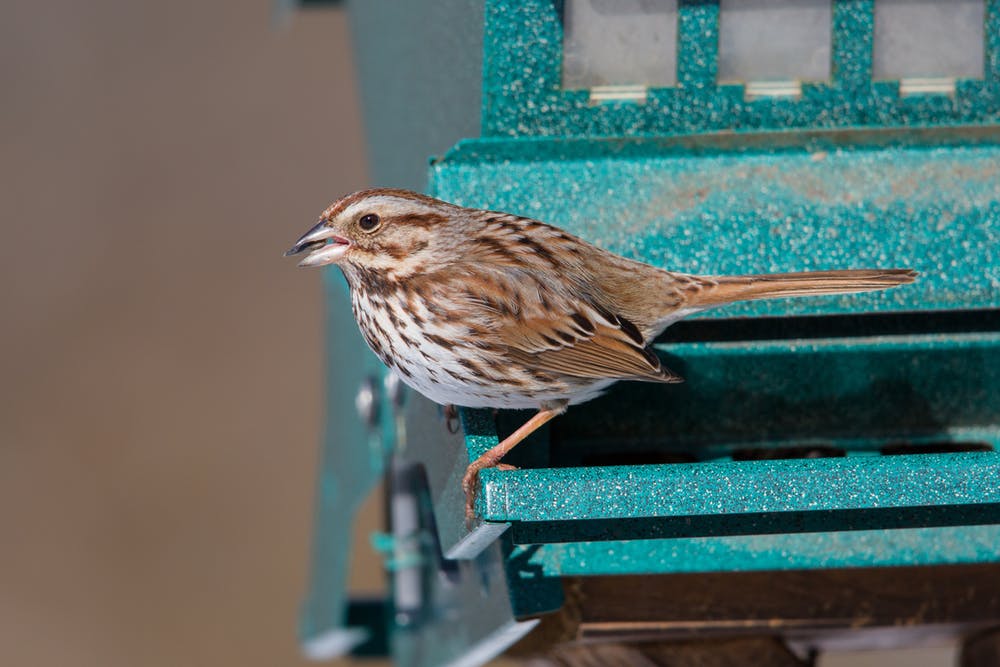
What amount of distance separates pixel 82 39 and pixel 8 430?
2.27 metres

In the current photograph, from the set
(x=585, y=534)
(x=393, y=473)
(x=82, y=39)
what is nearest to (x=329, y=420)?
(x=393, y=473)

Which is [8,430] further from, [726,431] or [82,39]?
[726,431]

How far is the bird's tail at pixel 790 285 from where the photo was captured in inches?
162

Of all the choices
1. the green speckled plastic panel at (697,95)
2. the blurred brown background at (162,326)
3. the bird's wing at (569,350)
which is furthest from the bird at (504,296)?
the blurred brown background at (162,326)

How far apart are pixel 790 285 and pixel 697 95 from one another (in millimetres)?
482

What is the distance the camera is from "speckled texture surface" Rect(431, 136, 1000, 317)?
4305 millimetres

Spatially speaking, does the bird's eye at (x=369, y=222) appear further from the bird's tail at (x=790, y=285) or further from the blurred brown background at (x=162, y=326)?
the blurred brown background at (x=162, y=326)

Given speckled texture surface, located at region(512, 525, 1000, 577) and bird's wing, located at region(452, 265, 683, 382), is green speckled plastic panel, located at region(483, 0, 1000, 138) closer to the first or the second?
bird's wing, located at region(452, 265, 683, 382)

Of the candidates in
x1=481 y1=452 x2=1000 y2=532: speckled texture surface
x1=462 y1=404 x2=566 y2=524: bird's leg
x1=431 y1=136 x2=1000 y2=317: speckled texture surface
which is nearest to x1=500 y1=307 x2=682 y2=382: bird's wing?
x1=462 y1=404 x2=566 y2=524: bird's leg

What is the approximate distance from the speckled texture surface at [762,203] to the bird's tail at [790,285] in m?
0.12

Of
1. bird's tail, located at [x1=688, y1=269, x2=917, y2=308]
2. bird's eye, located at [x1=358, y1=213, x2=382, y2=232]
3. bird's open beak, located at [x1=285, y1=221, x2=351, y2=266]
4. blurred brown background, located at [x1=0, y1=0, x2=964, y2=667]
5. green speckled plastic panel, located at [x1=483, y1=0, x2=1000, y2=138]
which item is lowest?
blurred brown background, located at [x1=0, y1=0, x2=964, y2=667]

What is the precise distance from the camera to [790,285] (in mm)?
4164

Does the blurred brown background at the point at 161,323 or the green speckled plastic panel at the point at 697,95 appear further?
the blurred brown background at the point at 161,323

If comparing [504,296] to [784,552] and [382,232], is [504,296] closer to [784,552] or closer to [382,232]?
[382,232]
